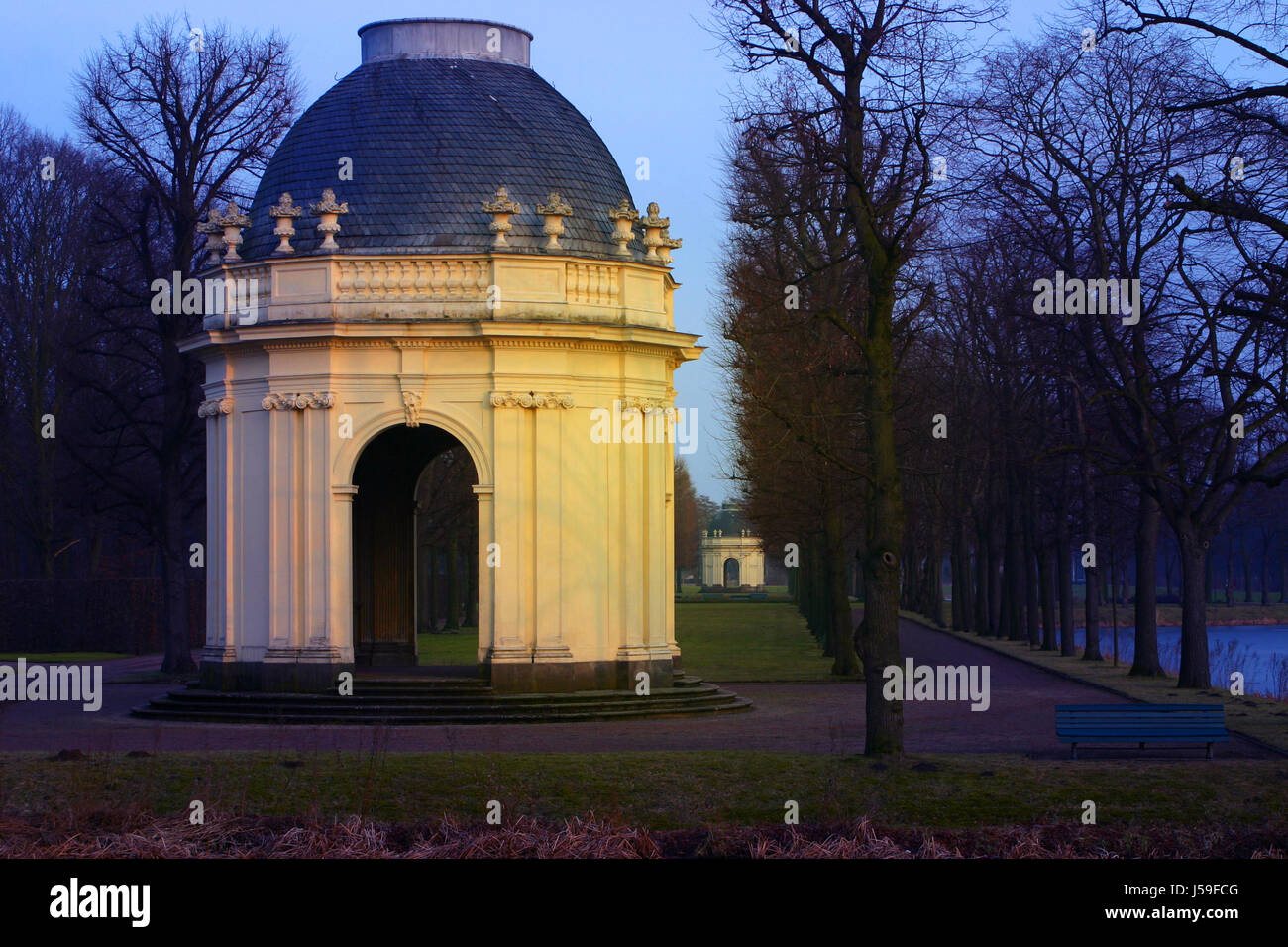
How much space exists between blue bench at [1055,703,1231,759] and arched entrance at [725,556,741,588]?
113m

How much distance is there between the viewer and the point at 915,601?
75625 mm

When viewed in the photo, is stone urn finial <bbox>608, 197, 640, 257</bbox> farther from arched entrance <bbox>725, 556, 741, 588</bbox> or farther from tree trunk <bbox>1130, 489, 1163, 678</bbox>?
arched entrance <bbox>725, 556, 741, 588</bbox>

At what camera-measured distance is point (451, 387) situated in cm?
2580

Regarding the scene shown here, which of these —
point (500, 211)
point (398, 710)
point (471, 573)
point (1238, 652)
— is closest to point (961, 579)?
point (1238, 652)

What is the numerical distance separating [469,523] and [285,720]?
31726mm

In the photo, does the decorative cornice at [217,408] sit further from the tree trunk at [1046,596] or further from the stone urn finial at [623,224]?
the tree trunk at [1046,596]

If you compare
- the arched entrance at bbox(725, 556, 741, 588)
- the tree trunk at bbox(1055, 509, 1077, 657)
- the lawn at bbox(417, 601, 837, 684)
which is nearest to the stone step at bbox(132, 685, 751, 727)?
the lawn at bbox(417, 601, 837, 684)

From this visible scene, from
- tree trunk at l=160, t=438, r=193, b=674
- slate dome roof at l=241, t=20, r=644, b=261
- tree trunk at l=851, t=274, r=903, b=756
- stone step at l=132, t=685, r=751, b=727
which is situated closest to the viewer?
tree trunk at l=851, t=274, r=903, b=756

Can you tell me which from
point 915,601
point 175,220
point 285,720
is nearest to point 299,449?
point 285,720

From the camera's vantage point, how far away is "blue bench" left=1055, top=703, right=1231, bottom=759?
18.2 m

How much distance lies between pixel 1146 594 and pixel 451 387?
17.4 meters

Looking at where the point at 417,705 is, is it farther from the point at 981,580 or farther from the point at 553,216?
the point at 981,580

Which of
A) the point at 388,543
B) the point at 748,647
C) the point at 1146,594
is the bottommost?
the point at 748,647

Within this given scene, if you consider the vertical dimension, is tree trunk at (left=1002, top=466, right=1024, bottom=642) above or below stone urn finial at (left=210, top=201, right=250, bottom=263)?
below
